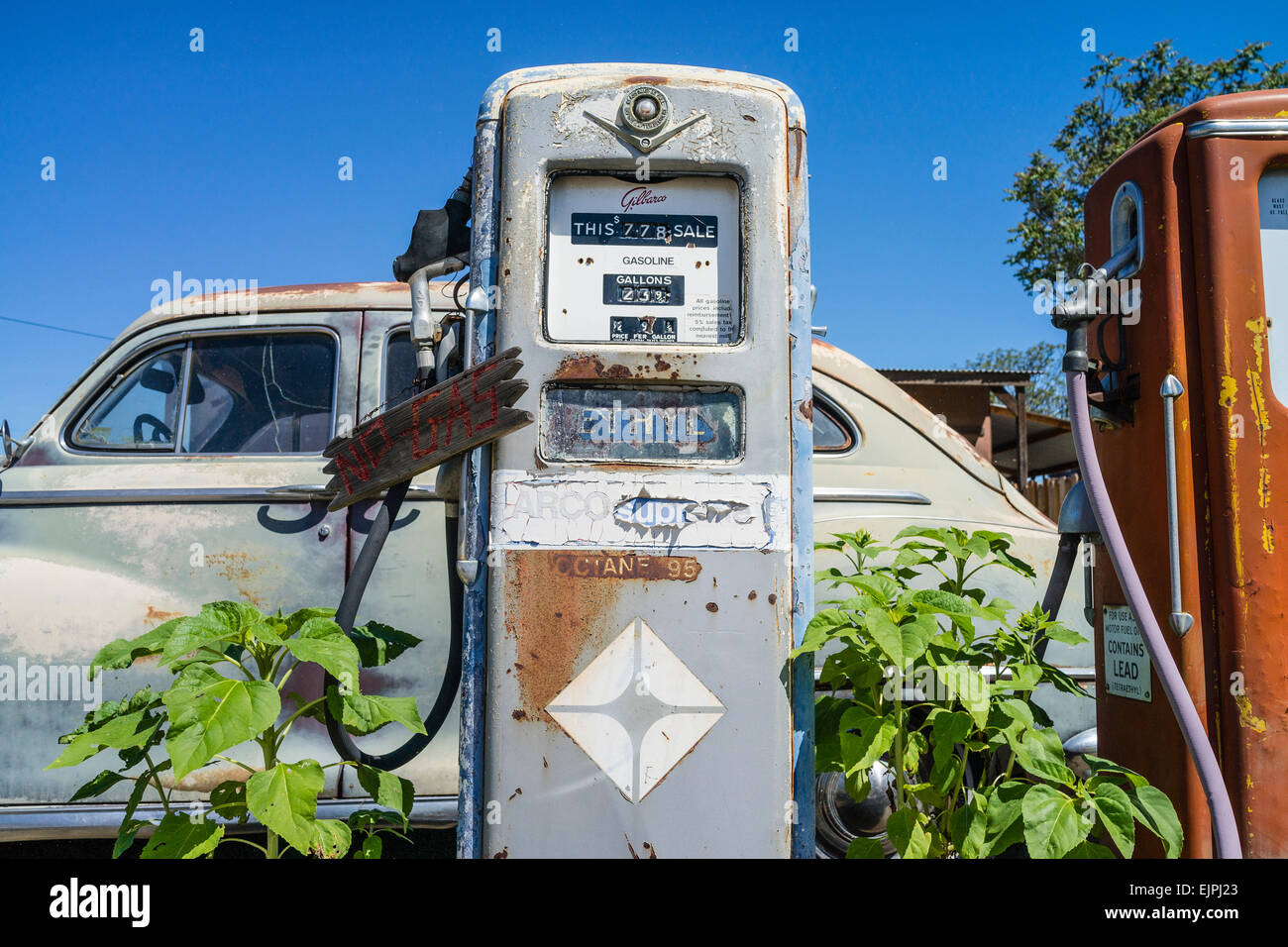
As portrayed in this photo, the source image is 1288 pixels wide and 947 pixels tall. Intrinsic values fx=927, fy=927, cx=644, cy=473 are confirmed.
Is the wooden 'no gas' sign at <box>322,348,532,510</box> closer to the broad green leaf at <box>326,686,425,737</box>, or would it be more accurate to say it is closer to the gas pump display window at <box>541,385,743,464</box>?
the gas pump display window at <box>541,385,743,464</box>

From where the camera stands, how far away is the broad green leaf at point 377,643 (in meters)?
2.16

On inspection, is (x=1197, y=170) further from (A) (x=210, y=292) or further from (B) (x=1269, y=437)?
(A) (x=210, y=292)

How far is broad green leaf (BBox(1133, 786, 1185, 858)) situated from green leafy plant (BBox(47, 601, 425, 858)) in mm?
1479

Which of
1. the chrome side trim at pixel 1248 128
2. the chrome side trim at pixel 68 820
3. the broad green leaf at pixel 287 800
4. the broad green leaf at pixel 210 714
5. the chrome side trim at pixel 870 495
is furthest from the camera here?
the chrome side trim at pixel 870 495

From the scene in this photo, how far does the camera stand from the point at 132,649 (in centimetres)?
196

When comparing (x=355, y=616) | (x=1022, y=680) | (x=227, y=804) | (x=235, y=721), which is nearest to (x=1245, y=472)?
(x=1022, y=680)

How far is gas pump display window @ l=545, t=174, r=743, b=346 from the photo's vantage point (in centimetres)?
204

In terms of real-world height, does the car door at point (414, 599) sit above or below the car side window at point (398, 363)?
below

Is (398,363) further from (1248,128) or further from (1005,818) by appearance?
(1248,128)

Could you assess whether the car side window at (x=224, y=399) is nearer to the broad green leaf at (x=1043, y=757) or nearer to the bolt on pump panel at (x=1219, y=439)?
the broad green leaf at (x=1043, y=757)

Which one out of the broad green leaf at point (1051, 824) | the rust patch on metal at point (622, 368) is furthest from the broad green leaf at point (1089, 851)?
the rust patch on metal at point (622, 368)

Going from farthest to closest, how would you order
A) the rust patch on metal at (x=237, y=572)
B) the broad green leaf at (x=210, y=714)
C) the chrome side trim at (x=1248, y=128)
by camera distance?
the rust patch on metal at (x=237, y=572) < the chrome side trim at (x=1248, y=128) < the broad green leaf at (x=210, y=714)

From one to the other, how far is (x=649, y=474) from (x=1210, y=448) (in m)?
1.26

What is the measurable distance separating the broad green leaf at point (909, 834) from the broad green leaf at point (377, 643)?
3.87ft
